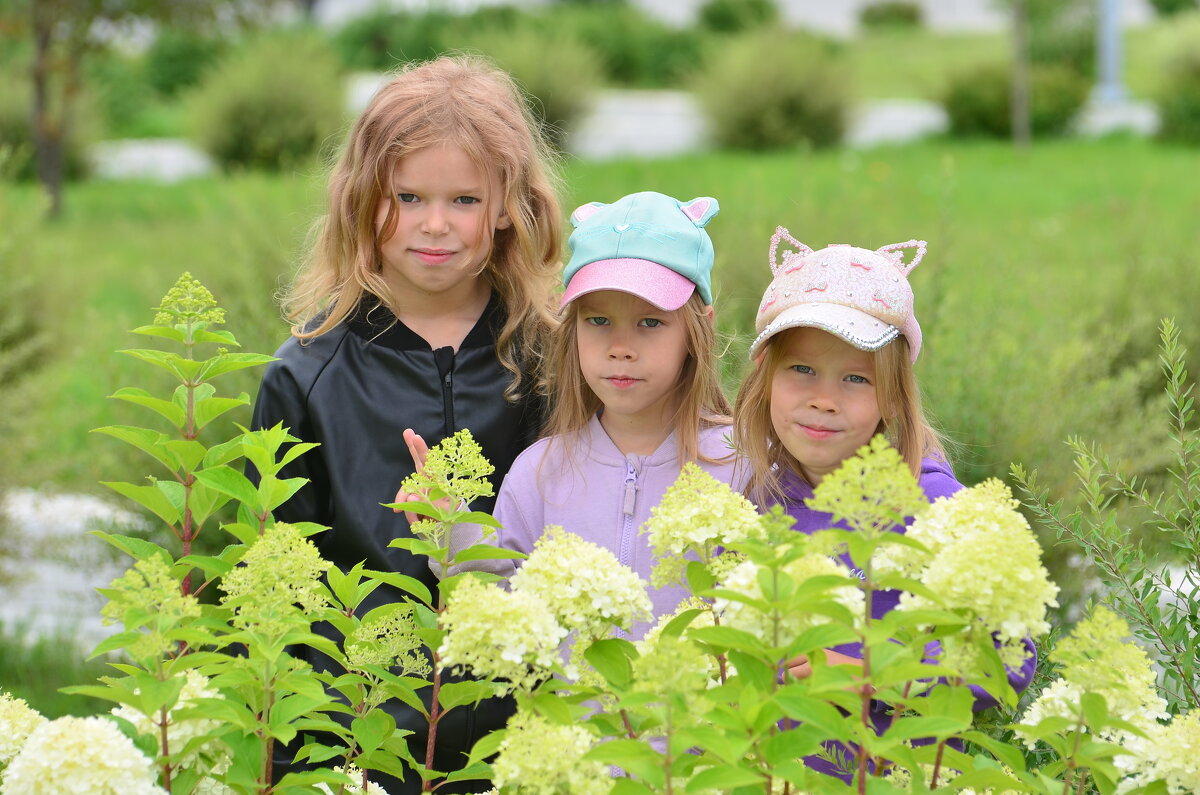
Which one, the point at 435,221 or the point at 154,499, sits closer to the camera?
the point at 154,499

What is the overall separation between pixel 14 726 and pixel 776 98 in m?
15.5

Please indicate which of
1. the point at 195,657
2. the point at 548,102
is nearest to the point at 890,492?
the point at 195,657

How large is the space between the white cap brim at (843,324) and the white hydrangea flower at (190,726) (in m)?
1.12

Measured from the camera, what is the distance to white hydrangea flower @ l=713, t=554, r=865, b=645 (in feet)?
4.38

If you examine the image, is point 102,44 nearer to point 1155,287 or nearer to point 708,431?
point 1155,287

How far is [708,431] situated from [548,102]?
1488cm

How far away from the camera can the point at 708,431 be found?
2.62 m

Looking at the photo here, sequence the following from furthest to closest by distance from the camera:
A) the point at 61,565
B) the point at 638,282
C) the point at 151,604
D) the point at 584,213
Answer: the point at 61,565
the point at 584,213
the point at 638,282
the point at 151,604

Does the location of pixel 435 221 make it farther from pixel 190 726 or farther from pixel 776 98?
pixel 776 98

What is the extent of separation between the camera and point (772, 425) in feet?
7.97

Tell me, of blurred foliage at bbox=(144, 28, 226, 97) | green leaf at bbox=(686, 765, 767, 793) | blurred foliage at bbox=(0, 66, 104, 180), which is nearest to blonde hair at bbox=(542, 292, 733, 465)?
green leaf at bbox=(686, 765, 767, 793)

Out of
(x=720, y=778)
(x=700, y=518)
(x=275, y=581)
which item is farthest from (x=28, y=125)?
(x=720, y=778)

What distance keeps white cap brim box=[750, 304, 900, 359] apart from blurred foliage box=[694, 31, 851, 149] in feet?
46.8

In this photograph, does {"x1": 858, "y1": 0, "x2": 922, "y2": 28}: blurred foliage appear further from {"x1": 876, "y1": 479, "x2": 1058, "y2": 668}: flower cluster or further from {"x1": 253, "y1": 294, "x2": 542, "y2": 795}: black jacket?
{"x1": 876, "y1": 479, "x2": 1058, "y2": 668}: flower cluster
